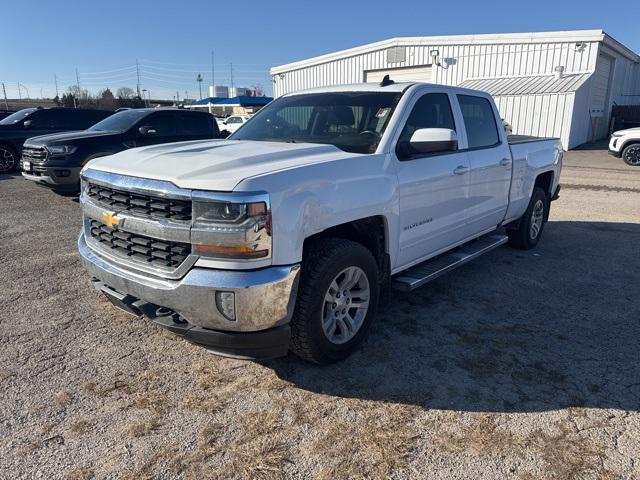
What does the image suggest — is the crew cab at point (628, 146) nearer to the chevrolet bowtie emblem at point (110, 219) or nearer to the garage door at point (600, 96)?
the garage door at point (600, 96)

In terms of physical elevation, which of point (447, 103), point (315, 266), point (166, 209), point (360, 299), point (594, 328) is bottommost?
point (594, 328)

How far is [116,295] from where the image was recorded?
321 cm

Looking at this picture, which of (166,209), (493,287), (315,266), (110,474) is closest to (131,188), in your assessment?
(166,209)

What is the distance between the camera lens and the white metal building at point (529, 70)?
20719 mm

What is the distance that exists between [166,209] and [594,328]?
3.56 meters

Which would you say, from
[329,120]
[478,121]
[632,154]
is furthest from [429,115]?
[632,154]

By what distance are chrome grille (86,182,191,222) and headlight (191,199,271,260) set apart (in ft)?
0.39

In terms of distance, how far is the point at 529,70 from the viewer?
2247cm

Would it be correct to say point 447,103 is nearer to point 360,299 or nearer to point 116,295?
point 360,299

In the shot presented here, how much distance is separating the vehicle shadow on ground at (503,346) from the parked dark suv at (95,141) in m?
6.66

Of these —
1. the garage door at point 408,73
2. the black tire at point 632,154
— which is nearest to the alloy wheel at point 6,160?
the garage door at point 408,73

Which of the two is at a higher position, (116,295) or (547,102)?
(547,102)

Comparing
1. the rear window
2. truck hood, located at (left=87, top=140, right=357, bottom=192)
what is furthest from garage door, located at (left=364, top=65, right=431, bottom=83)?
truck hood, located at (left=87, top=140, right=357, bottom=192)

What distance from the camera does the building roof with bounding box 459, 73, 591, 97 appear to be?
2038cm
